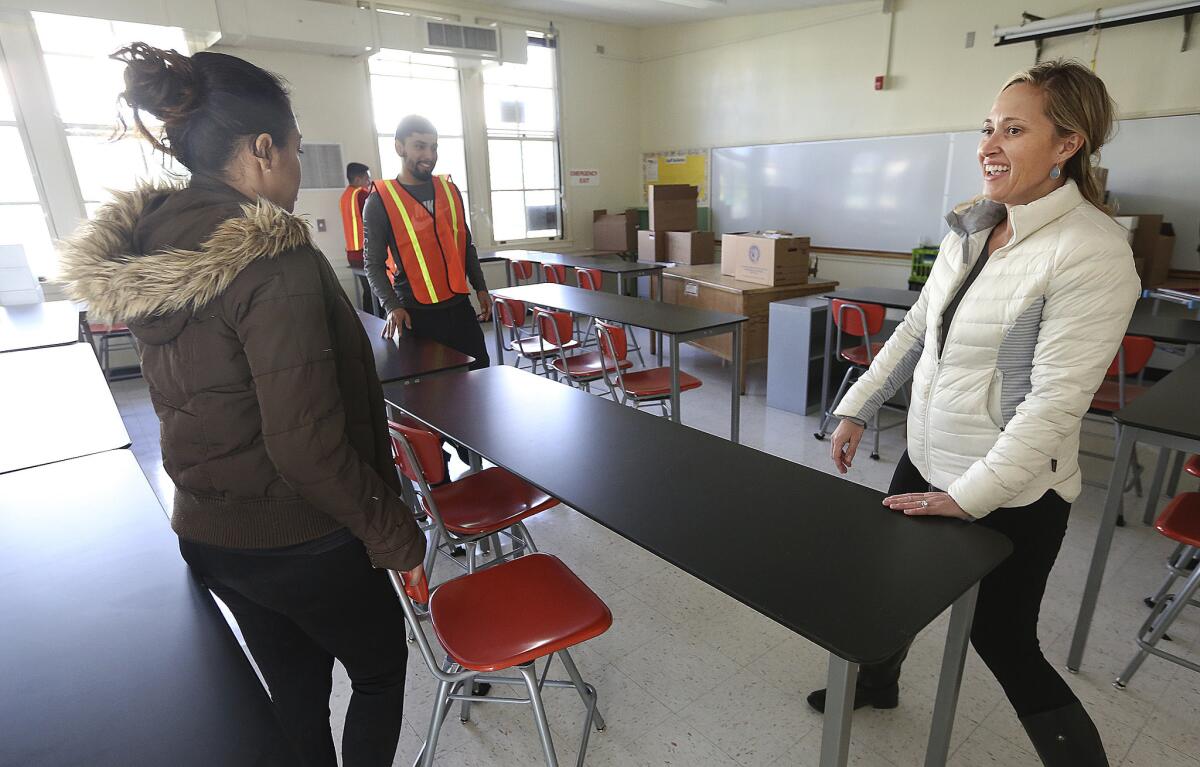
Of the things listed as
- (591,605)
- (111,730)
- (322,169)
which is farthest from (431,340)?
(322,169)

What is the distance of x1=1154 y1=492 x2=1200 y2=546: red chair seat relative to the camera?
1.62 metres

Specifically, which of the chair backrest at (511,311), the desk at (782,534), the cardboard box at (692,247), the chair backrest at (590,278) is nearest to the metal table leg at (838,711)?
the desk at (782,534)

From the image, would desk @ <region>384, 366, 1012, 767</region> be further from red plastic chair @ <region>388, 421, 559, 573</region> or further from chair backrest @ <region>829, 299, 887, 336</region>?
chair backrest @ <region>829, 299, 887, 336</region>

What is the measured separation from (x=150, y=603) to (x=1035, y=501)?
1547 millimetres

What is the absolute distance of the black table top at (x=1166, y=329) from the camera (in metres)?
2.69

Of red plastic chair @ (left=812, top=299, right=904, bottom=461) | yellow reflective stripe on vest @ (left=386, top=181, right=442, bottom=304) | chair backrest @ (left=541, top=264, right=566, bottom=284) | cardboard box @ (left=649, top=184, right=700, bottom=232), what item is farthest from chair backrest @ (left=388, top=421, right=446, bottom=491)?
cardboard box @ (left=649, top=184, right=700, bottom=232)

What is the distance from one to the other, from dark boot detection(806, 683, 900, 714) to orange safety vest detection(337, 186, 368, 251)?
487 centimetres

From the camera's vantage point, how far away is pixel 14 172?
16.5 ft

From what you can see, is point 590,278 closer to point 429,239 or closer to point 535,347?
point 535,347

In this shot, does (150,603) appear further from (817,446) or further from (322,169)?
(322,169)

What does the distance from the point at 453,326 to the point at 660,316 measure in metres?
1.08

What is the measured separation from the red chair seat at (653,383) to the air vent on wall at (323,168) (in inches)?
172

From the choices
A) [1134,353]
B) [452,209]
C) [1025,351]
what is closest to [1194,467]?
[1134,353]

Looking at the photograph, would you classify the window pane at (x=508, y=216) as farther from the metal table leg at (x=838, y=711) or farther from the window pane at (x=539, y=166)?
the metal table leg at (x=838, y=711)
